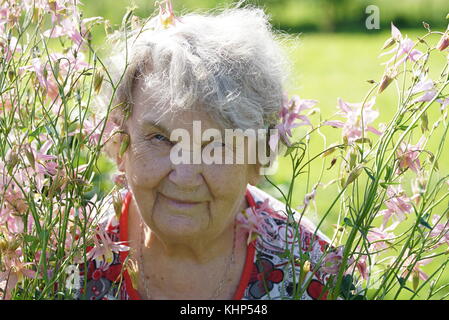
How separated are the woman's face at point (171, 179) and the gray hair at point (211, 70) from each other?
29mm

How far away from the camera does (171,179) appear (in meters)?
1.82

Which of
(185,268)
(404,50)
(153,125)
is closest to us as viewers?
(404,50)

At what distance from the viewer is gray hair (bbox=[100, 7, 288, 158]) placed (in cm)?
178

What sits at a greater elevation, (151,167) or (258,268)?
(151,167)

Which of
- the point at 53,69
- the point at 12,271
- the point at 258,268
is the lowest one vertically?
the point at 258,268

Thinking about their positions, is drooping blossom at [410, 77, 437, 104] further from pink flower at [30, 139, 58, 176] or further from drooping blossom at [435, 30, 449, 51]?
pink flower at [30, 139, 58, 176]

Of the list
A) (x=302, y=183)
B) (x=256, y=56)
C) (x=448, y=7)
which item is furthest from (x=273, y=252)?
(x=448, y=7)

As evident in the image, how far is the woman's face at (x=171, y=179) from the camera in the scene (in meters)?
1.80

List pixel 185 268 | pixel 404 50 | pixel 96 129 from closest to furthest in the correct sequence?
pixel 404 50 < pixel 96 129 < pixel 185 268

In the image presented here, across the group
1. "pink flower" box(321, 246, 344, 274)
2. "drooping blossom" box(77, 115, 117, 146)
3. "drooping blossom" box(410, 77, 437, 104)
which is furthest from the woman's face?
"drooping blossom" box(410, 77, 437, 104)

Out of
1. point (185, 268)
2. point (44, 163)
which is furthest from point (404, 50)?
point (185, 268)

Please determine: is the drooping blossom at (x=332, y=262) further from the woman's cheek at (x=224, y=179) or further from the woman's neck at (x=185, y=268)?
the woman's neck at (x=185, y=268)

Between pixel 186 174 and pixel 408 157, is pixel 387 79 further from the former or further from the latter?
pixel 186 174

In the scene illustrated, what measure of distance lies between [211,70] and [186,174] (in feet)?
0.71
